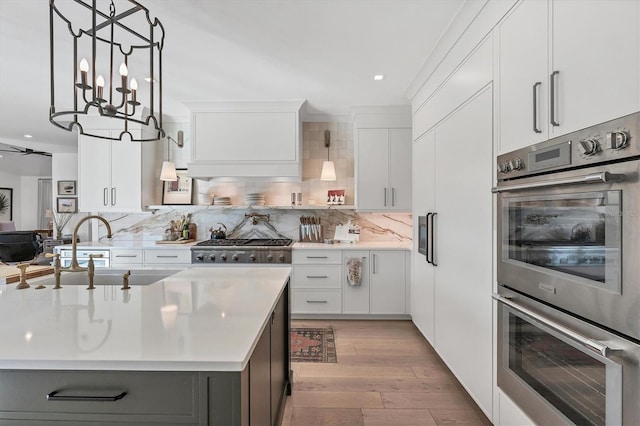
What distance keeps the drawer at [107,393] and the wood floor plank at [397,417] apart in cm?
151

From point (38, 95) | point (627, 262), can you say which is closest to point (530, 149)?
point (627, 262)

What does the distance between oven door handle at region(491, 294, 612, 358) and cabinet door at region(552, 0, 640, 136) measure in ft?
2.41

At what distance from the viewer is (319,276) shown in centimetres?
370

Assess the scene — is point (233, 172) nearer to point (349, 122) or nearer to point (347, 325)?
point (349, 122)

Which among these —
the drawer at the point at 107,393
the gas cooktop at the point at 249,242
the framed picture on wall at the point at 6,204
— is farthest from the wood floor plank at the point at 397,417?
the framed picture on wall at the point at 6,204

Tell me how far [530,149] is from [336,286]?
2657 mm

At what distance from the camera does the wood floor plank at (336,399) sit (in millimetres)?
2154

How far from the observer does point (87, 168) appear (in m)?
4.03

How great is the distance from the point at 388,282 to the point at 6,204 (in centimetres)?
1162

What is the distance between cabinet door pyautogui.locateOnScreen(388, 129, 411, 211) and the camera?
3824 millimetres

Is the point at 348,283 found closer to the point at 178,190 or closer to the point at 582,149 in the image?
the point at 178,190

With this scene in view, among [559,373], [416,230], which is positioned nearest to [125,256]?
[416,230]

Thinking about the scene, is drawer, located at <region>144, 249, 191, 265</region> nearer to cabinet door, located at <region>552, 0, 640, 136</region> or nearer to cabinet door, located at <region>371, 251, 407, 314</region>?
cabinet door, located at <region>371, 251, 407, 314</region>

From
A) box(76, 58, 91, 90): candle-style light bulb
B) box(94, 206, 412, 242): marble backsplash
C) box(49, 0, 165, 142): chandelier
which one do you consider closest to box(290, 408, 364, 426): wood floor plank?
box(49, 0, 165, 142): chandelier
